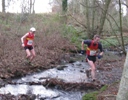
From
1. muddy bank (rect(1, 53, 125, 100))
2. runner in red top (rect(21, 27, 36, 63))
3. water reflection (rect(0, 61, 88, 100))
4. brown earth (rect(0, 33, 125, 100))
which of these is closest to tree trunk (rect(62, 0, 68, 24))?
brown earth (rect(0, 33, 125, 100))

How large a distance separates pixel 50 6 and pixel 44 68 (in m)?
28.6

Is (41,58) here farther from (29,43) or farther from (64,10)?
(64,10)

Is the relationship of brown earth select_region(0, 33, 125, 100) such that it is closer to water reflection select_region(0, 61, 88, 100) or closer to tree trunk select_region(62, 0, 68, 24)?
water reflection select_region(0, 61, 88, 100)

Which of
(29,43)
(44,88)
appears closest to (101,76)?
(44,88)

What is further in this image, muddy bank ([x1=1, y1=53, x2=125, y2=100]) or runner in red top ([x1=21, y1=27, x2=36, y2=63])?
runner in red top ([x1=21, y1=27, x2=36, y2=63])

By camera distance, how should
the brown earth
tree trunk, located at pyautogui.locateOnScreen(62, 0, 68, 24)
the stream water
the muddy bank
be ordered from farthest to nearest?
tree trunk, located at pyautogui.locateOnScreen(62, 0, 68, 24) < the brown earth < the muddy bank < the stream water

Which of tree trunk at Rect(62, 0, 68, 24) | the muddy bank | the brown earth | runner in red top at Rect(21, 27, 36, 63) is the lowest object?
the muddy bank

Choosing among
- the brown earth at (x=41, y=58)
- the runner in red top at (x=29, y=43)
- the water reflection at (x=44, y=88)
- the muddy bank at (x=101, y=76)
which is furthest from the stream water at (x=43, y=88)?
the runner in red top at (x=29, y=43)

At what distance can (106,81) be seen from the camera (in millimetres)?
11719

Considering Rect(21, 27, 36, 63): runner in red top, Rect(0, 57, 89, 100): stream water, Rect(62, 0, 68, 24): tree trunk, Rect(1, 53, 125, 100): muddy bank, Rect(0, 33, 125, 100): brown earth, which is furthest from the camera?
Rect(62, 0, 68, 24): tree trunk

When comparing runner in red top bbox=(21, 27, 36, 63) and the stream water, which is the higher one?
runner in red top bbox=(21, 27, 36, 63)

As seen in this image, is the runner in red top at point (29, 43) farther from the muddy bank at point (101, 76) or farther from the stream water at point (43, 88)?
the muddy bank at point (101, 76)

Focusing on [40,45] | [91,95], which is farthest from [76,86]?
[40,45]

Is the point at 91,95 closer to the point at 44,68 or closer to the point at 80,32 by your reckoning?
the point at 44,68
